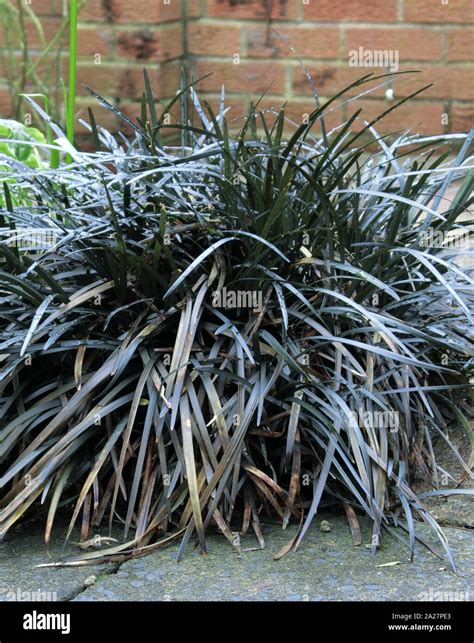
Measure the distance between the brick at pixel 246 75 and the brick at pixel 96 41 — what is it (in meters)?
0.49

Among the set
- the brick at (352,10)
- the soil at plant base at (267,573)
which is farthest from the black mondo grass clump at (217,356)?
the brick at (352,10)

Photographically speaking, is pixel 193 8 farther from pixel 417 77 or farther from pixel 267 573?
pixel 267 573

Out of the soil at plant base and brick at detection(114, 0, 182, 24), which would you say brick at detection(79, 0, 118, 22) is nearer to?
brick at detection(114, 0, 182, 24)

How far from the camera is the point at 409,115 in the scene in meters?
4.94

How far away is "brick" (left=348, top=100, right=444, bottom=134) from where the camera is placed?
4910mm

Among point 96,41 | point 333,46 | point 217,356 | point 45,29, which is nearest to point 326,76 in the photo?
point 333,46

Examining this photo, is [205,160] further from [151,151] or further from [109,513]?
[109,513]

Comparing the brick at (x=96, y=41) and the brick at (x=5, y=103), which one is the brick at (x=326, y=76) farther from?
the brick at (x=5, y=103)

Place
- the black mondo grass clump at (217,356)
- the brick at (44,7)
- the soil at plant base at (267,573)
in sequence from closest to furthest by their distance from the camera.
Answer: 1. the soil at plant base at (267,573)
2. the black mondo grass clump at (217,356)
3. the brick at (44,7)

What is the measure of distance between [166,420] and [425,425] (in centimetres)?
74

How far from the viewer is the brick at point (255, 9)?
4.80 m

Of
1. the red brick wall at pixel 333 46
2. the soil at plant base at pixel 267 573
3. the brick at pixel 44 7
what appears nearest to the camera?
the soil at plant base at pixel 267 573

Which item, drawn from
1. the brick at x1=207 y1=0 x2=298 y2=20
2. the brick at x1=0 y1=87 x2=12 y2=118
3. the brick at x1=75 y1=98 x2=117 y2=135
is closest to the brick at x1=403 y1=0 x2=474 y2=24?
the brick at x1=207 y1=0 x2=298 y2=20

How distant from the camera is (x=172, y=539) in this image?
2287mm
